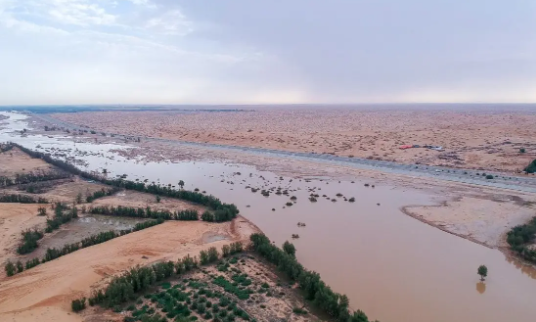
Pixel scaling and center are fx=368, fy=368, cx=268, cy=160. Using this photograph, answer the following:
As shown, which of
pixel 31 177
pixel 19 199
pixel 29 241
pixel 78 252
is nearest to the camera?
pixel 78 252

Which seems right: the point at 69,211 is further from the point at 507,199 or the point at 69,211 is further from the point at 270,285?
the point at 507,199

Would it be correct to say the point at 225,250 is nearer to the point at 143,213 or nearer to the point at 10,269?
the point at 143,213

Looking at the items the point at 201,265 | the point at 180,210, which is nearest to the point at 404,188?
the point at 180,210

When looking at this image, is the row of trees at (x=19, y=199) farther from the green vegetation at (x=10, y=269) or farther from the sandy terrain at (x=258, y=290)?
the sandy terrain at (x=258, y=290)

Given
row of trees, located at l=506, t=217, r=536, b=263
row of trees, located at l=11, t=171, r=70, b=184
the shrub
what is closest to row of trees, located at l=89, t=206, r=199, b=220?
the shrub

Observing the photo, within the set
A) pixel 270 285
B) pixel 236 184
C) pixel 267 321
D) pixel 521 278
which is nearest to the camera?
pixel 267 321

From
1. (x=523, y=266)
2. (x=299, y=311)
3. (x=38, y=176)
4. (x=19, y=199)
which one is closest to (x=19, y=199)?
(x=19, y=199)
